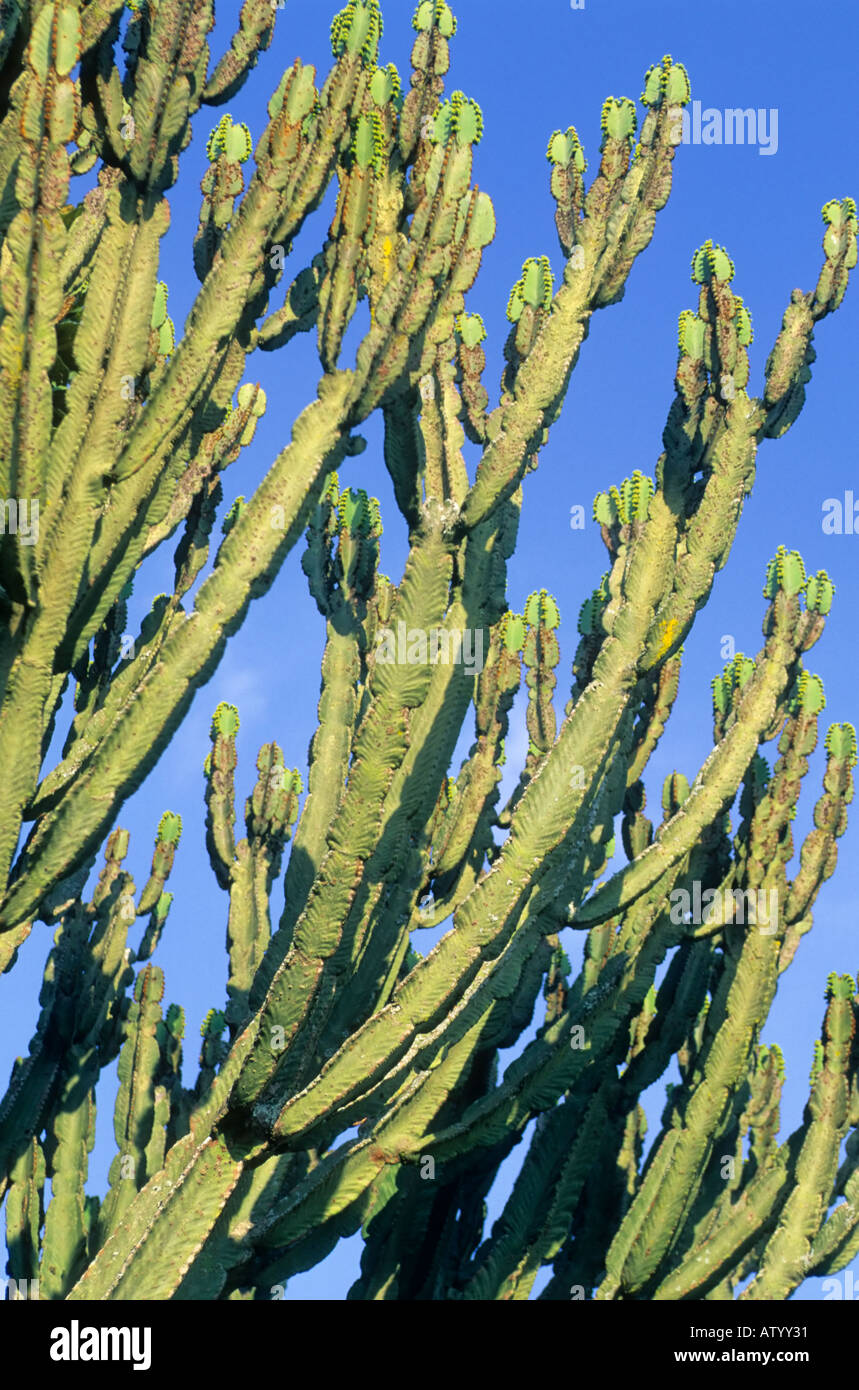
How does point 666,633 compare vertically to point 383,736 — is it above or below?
above

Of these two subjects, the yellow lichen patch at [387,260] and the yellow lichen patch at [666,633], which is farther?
the yellow lichen patch at [666,633]

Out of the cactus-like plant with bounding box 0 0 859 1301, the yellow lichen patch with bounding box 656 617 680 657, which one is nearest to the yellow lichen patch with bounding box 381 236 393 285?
the cactus-like plant with bounding box 0 0 859 1301

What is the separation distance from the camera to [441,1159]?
5680 millimetres

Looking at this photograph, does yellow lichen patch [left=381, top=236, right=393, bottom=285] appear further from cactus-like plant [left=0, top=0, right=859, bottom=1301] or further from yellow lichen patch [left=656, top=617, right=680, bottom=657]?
yellow lichen patch [left=656, top=617, right=680, bottom=657]

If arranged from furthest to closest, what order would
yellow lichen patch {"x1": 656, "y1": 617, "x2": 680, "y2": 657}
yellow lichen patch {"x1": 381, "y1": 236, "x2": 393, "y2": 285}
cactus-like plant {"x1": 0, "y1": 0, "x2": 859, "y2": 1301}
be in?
yellow lichen patch {"x1": 656, "y1": 617, "x2": 680, "y2": 657} → yellow lichen patch {"x1": 381, "y1": 236, "x2": 393, "y2": 285} → cactus-like plant {"x1": 0, "y1": 0, "x2": 859, "y2": 1301}

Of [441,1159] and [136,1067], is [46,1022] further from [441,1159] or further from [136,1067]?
[441,1159]

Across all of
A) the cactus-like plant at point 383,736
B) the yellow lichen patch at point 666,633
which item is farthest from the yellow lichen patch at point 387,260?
the yellow lichen patch at point 666,633

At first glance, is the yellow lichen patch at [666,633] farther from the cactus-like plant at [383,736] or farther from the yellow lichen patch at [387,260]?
the yellow lichen patch at [387,260]

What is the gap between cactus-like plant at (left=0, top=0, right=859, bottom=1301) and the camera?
436 cm

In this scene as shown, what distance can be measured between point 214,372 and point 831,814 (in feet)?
13.7

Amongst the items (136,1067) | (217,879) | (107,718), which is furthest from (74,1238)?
(107,718)

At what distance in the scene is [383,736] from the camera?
430cm

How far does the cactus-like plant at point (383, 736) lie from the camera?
172 inches

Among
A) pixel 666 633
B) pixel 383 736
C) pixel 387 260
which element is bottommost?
pixel 383 736
